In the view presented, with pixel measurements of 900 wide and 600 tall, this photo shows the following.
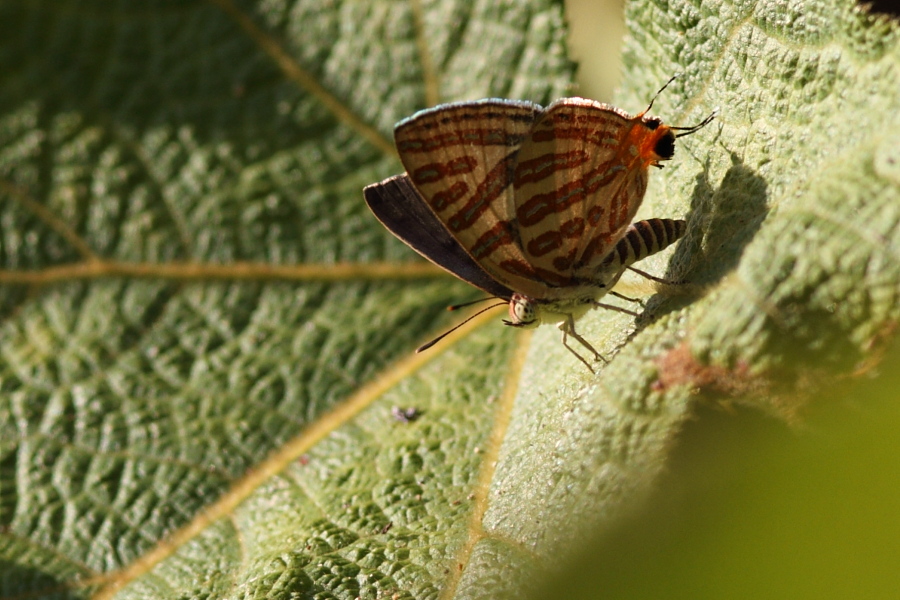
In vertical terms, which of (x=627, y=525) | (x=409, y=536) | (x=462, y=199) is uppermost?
(x=462, y=199)

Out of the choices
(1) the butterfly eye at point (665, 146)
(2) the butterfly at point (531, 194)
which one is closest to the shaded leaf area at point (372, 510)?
(2) the butterfly at point (531, 194)

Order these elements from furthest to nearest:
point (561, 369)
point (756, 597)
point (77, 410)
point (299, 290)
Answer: point (299, 290) → point (77, 410) → point (561, 369) → point (756, 597)

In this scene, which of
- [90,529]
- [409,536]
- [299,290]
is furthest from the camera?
[299,290]

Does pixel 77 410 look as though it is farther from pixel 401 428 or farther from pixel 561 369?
pixel 561 369

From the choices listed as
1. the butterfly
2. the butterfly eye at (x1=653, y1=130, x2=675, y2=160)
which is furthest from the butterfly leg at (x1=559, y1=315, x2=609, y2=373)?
the butterfly eye at (x1=653, y1=130, x2=675, y2=160)

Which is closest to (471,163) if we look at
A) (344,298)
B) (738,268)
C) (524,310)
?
(524,310)

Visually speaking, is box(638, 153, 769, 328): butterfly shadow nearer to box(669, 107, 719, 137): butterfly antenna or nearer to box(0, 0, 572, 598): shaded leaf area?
Result: box(669, 107, 719, 137): butterfly antenna

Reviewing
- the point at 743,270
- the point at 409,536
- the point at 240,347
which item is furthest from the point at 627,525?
the point at 240,347
